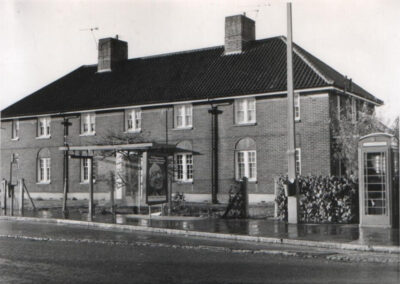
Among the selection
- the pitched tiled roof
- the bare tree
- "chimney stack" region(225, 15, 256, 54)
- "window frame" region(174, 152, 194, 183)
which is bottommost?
"window frame" region(174, 152, 194, 183)

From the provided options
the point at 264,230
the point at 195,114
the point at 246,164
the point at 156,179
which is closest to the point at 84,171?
the point at 195,114

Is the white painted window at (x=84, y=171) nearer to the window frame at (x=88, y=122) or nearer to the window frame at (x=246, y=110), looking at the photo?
the window frame at (x=88, y=122)

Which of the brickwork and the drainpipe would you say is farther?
the drainpipe

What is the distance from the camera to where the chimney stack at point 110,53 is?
39.7 metres

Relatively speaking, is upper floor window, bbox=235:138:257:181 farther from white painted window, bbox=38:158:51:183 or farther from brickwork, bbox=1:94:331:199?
white painted window, bbox=38:158:51:183

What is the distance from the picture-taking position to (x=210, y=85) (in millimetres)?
31797

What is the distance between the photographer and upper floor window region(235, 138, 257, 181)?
2967cm

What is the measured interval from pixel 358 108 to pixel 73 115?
18.7m

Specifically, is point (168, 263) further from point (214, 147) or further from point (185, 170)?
point (185, 170)

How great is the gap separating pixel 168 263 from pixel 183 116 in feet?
73.1

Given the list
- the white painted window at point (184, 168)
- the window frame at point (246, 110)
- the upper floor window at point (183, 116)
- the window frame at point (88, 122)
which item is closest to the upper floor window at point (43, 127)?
the window frame at point (88, 122)

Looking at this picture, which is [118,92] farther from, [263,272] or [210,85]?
[263,272]

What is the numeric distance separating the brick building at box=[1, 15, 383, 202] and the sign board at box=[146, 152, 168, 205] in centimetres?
495

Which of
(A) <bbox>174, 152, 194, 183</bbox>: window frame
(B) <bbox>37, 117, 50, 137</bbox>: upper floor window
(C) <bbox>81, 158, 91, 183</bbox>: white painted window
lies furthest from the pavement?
(B) <bbox>37, 117, 50, 137</bbox>: upper floor window
